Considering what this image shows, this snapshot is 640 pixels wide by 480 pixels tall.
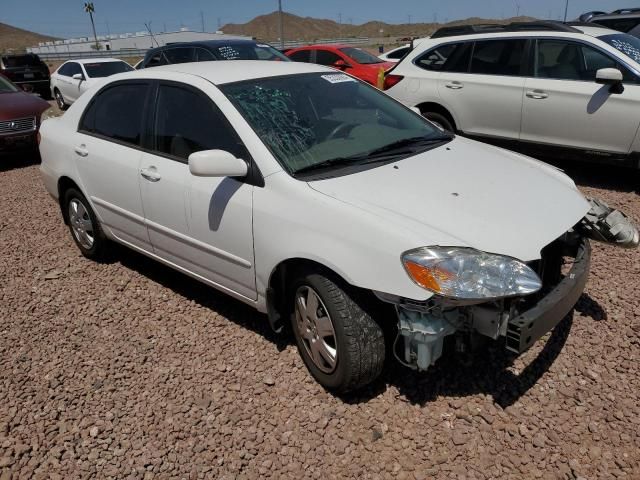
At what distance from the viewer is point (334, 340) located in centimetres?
268

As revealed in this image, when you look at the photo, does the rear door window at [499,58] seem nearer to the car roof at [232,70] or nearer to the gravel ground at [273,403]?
the gravel ground at [273,403]

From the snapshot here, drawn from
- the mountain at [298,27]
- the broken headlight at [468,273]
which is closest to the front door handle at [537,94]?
the broken headlight at [468,273]

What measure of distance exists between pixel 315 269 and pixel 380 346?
1.65 ft

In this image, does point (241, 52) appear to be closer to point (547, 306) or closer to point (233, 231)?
point (233, 231)

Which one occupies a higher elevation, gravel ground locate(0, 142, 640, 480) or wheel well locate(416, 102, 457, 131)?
wheel well locate(416, 102, 457, 131)

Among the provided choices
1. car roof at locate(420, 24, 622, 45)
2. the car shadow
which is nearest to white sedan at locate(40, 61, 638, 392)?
the car shadow

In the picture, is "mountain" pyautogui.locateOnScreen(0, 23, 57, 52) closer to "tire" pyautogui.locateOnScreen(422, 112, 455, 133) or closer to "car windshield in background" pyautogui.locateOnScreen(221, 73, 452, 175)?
"tire" pyautogui.locateOnScreen(422, 112, 455, 133)

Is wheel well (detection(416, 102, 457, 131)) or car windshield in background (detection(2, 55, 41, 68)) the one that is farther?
car windshield in background (detection(2, 55, 41, 68))

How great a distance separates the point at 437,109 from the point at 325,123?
398 centimetres

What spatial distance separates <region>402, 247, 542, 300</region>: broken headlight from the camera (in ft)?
7.44

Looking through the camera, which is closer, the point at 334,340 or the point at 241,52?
the point at 334,340

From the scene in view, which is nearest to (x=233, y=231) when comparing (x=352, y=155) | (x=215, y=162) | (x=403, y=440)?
(x=215, y=162)

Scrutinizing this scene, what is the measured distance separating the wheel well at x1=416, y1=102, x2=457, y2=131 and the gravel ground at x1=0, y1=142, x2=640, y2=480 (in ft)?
10.7

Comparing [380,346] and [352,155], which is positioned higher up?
[352,155]
